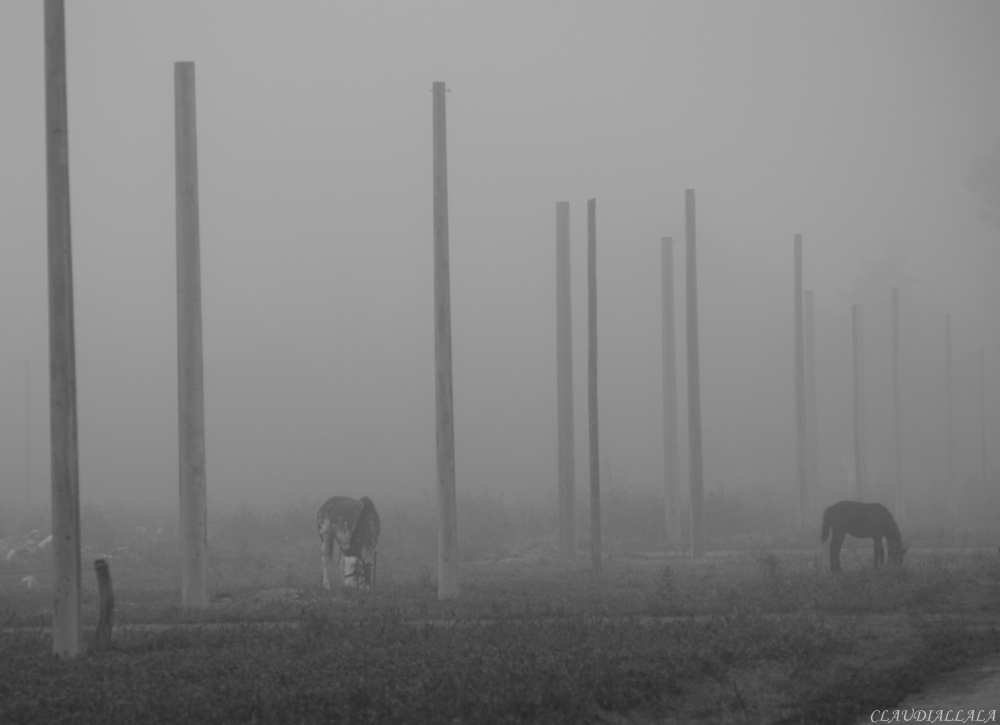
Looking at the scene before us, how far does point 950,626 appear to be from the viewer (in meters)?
14.5

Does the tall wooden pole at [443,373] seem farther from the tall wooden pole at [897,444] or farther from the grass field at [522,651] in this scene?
the tall wooden pole at [897,444]

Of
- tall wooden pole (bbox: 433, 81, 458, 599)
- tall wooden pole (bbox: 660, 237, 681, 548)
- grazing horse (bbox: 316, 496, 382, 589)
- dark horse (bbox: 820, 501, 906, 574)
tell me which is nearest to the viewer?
tall wooden pole (bbox: 433, 81, 458, 599)

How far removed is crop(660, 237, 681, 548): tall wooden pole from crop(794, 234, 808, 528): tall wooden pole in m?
4.66

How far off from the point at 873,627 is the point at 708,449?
79.8 meters

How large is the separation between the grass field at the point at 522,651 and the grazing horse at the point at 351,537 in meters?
0.58

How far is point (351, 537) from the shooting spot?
2283 cm

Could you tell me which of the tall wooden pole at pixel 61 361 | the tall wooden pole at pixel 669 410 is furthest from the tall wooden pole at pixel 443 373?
the tall wooden pole at pixel 669 410

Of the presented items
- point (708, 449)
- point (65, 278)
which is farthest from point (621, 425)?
point (65, 278)

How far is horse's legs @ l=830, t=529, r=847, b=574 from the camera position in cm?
2286

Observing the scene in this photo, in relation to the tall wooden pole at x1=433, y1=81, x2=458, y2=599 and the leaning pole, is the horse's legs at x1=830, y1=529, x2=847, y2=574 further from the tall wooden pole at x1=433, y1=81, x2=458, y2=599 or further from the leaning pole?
the leaning pole

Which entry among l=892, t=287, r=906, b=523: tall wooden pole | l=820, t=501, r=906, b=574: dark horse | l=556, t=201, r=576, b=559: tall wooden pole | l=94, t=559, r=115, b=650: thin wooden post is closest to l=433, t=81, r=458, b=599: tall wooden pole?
l=94, t=559, r=115, b=650: thin wooden post

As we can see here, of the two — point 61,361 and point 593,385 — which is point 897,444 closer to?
point 593,385

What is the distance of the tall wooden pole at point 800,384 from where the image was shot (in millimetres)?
39062

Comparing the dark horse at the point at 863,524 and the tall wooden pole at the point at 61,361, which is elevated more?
the tall wooden pole at the point at 61,361
